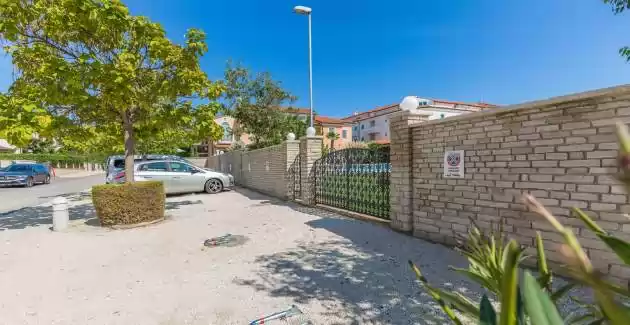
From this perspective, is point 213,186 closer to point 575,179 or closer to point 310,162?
point 310,162

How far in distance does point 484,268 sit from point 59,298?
14.4ft

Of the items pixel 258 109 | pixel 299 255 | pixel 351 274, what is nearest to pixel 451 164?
pixel 351 274

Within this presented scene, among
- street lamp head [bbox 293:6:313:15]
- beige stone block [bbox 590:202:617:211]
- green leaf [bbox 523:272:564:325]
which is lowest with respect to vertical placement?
beige stone block [bbox 590:202:617:211]

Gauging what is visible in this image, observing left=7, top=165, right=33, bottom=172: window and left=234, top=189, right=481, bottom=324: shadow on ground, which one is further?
left=7, top=165, right=33, bottom=172: window

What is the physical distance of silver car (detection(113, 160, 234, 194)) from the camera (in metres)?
12.9

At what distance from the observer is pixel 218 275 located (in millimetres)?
4281

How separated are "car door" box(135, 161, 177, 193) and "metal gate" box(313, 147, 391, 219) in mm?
6823

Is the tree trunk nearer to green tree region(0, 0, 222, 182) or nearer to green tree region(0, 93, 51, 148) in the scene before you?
green tree region(0, 0, 222, 182)

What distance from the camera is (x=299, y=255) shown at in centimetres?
504

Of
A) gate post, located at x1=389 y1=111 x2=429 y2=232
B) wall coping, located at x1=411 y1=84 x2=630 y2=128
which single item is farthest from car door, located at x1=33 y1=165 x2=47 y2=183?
wall coping, located at x1=411 y1=84 x2=630 y2=128

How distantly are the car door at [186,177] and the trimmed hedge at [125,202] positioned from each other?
598cm

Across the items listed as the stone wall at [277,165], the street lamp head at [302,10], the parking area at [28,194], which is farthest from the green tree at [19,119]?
the street lamp head at [302,10]

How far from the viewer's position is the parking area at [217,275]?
3.26 m

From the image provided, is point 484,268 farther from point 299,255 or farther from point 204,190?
point 204,190
